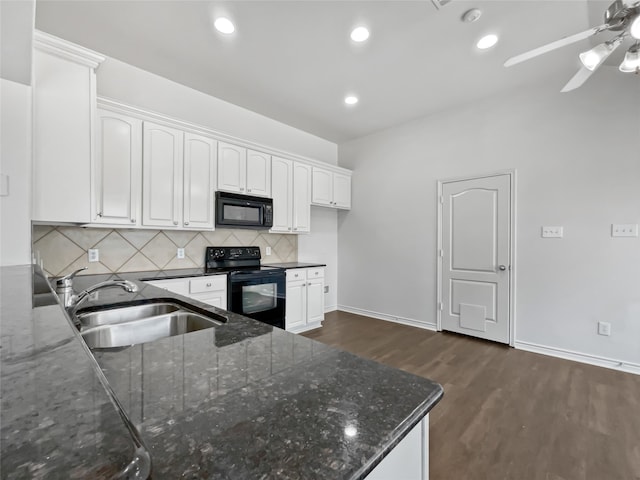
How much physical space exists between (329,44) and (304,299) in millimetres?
2800

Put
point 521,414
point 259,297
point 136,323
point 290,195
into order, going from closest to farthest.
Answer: point 136,323 → point 521,414 → point 259,297 → point 290,195

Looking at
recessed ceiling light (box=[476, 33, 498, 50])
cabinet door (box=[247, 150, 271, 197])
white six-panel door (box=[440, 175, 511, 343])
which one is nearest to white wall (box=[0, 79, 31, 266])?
cabinet door (box=[247, 150, 271, 197])

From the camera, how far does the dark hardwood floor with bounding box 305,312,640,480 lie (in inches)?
62.8

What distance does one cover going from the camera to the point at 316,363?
74 centimetres

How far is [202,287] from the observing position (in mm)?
2812

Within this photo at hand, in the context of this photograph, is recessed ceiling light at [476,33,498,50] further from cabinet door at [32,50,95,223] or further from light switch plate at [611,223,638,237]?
cabinet door at [32,50,95,223]

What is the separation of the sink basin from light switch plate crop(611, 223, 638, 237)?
3638mm

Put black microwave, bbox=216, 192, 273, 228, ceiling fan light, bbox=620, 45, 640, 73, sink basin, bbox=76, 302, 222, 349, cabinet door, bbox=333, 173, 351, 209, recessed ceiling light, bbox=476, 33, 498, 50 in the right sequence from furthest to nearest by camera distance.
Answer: cabinet door, bbox=333, 173, 351, 209 < black microwave, bbox=216, 192, 273, 228 < recessed ceiling light, bbox=476, 33, 498, 50 < ceiling fan light, bbox=620, 45, 640, 73 < sink basin, bbox=76, 302, 222, 349

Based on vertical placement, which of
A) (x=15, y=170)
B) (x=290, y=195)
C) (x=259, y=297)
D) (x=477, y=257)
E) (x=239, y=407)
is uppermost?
(x=290, y=195)

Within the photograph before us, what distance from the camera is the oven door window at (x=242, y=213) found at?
10.6 feet

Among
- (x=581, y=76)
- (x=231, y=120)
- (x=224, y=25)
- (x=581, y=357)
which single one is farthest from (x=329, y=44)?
(x=581, y=357)

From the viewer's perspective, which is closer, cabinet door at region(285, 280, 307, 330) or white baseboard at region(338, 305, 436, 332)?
cabinet door at region(285, 280, 307, 330)

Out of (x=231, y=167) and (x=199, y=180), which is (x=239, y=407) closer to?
(x=199, y=180)

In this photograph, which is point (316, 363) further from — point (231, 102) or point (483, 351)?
point (231, 102)
